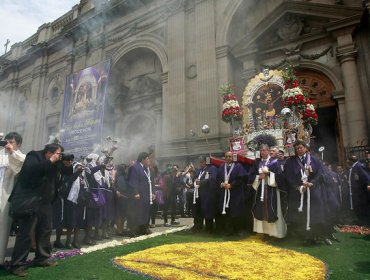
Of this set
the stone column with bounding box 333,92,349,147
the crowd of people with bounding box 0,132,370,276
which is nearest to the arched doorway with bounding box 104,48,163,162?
the stone column with bounding box 333,92,349,147

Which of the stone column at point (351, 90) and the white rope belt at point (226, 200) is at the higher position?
the stone column at point (351, 90)

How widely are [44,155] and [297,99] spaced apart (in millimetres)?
7707

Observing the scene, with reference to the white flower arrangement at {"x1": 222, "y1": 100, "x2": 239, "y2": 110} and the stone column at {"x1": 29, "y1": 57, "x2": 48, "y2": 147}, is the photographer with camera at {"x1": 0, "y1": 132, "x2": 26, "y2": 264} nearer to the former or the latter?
the white flower arrangement at {"x1": 222, "y1": 100, "x2": 239, "y2": 110}

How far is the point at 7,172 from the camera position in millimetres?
4461

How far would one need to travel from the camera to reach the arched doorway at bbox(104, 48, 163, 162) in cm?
1759

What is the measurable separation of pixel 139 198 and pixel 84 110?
35.9ft

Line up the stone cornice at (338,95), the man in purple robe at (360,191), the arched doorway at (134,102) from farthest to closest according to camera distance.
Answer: the arched doorway at (134,102)
the stone cornice at (338,95)
the man in purple robe at (360,191)

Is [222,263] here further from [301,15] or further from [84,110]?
[84,110]

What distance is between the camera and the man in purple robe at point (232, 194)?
6.57 metres

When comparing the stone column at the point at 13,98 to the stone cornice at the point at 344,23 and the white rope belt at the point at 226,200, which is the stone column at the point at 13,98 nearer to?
the white rope belt at the point at 226,200

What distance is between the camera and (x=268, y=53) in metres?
13.8

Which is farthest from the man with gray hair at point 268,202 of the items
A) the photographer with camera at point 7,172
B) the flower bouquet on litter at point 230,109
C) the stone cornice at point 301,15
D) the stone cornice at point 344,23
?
the stone cornice at point 301,15

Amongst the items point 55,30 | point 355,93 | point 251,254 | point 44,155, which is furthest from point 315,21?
point 55,30

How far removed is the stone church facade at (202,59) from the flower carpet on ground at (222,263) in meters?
7.74
